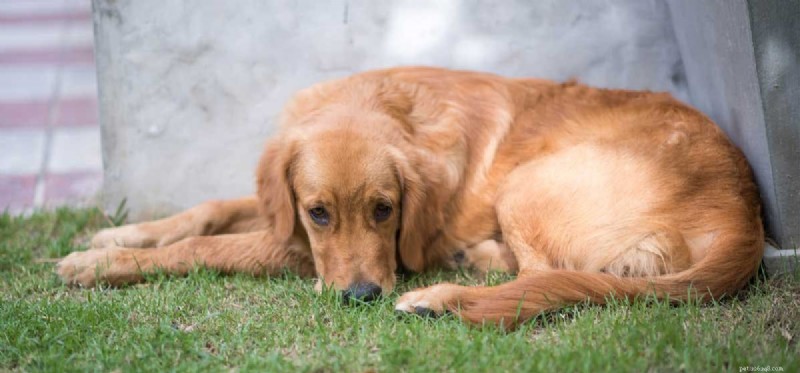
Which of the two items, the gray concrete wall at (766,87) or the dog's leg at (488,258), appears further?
the dog's leg at (488,258)

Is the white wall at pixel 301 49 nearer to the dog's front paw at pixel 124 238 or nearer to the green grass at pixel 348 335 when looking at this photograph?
the dog's front paw at pixel 124 238

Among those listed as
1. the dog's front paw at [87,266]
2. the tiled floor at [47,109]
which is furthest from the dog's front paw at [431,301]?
the tiled floor at [47,109]

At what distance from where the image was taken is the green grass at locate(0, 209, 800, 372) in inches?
141

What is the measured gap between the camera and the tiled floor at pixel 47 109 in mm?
6880

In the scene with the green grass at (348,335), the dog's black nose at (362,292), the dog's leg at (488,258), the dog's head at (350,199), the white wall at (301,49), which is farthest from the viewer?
the white wall at (301,49)

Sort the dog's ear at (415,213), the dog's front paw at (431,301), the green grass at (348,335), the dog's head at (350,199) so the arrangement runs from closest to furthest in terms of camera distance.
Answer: the green grass at (348,335) → the dog's front paw at (431,301) → the dog's head at (350,199) → the dog's ear at (415,213)

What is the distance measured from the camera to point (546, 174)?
484cm

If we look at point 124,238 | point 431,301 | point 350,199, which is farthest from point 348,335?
point 124,238

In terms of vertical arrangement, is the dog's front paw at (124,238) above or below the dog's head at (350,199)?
below

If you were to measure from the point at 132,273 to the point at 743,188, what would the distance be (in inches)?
128

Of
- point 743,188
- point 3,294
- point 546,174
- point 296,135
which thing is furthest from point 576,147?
point 3,294

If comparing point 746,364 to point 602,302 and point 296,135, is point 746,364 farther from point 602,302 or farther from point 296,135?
point 296,135

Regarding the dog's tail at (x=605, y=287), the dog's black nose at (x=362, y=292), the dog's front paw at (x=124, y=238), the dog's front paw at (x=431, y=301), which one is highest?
the dog's tail at (x=605, y=287)

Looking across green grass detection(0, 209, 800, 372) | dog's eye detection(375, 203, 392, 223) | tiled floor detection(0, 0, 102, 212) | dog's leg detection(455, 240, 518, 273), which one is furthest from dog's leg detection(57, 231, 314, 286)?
tiled floor detection(0, 0, 102, 212)
